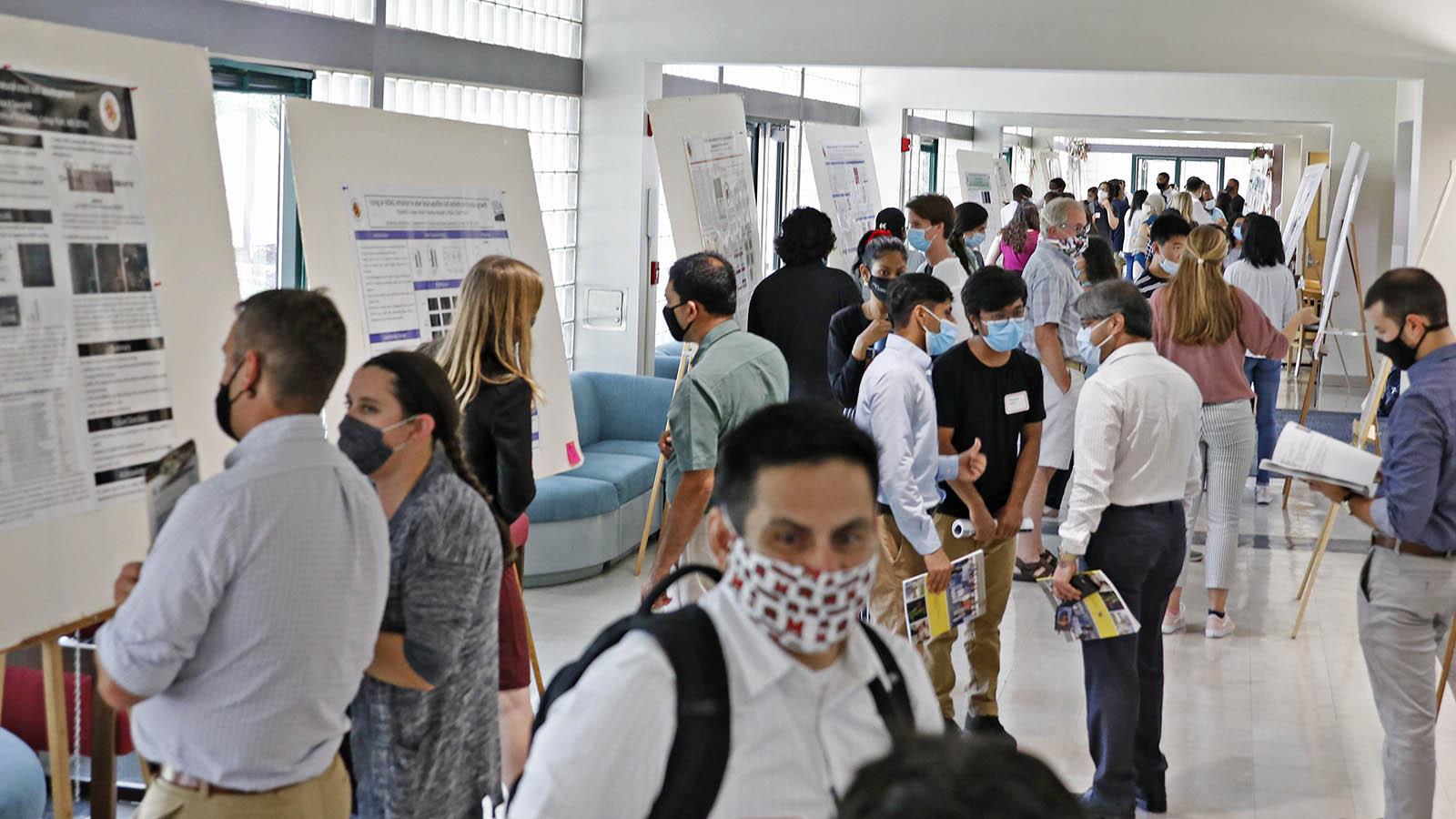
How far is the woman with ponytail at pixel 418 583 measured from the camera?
304 cm

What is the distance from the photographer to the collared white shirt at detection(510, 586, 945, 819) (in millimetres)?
1595

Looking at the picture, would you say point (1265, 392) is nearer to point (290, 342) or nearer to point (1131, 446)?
point (1131, 446)

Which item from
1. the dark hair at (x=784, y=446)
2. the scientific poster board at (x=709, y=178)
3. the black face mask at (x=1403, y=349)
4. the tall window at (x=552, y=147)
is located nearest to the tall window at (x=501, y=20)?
the tall window at (x=552, y=147)

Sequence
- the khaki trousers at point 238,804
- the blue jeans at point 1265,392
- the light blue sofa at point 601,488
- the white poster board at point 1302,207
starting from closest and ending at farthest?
the khaki trousers at point 238,804 → the light blue sofa at point 601,488 → the blue jeans at point 1265,392 → the white poster board at point 1302,207

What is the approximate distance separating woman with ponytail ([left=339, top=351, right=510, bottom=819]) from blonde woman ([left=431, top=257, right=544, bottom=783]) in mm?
847

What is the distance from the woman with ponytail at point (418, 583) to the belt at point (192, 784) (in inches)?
18.8

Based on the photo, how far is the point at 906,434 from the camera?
15.5 feet

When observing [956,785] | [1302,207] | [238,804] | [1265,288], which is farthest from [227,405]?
[1302,207]

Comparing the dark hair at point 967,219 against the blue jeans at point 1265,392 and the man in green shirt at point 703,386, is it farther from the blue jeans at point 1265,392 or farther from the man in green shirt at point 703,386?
the man in green shirt at point 703,386

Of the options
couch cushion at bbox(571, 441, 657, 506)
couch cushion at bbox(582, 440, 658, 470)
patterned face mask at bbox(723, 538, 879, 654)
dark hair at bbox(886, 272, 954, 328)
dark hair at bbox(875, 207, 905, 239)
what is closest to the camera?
patterned face mask at bbox(723, 538, 879, 654)

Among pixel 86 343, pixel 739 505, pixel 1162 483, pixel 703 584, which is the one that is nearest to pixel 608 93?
pixel 703 584

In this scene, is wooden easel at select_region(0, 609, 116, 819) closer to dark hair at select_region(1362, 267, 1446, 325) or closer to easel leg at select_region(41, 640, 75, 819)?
easel leg at select_region(41, 640, 75, 819)

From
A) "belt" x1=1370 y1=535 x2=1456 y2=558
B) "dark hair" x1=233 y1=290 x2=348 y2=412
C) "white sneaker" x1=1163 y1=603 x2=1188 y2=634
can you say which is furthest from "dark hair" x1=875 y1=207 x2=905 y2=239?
"dark hair" x1=233 y1=290 x2=348 y2=412

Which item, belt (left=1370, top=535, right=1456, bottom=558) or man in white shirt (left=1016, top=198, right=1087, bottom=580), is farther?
man in white shirt (left=1016, top=198, right=1087, bottom=580)
